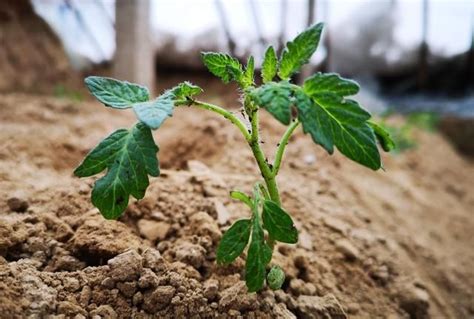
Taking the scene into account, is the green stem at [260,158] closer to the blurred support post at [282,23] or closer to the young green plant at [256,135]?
the young green plant at [256,135]

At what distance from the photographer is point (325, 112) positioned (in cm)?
75

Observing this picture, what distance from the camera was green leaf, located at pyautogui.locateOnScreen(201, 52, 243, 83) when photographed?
84cm

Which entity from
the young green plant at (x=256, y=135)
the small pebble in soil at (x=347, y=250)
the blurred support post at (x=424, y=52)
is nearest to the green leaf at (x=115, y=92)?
the young green plant at (x=256, y=135)

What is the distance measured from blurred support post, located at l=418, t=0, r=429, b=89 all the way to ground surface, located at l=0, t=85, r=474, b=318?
297cm

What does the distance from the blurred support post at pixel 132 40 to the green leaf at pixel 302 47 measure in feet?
7.47

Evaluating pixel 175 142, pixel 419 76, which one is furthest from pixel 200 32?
pixel 175 142

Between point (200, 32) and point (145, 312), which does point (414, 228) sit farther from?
point (200, 32)

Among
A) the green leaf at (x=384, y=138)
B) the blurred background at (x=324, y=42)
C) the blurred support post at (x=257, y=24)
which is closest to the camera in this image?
the green leaf at (x=384, y=138)

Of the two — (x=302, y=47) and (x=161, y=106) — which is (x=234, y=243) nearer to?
(x=161, y=106)

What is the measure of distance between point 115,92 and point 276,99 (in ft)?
1.10

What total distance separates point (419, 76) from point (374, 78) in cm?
50

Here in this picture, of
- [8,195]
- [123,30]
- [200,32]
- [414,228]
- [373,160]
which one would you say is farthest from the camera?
[200,32]

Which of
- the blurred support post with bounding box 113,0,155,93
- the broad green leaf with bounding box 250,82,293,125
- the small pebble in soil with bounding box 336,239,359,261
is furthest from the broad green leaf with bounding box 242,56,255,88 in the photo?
the blurred support post with bounding box 113,0,155,93

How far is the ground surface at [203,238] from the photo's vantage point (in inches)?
31.8
